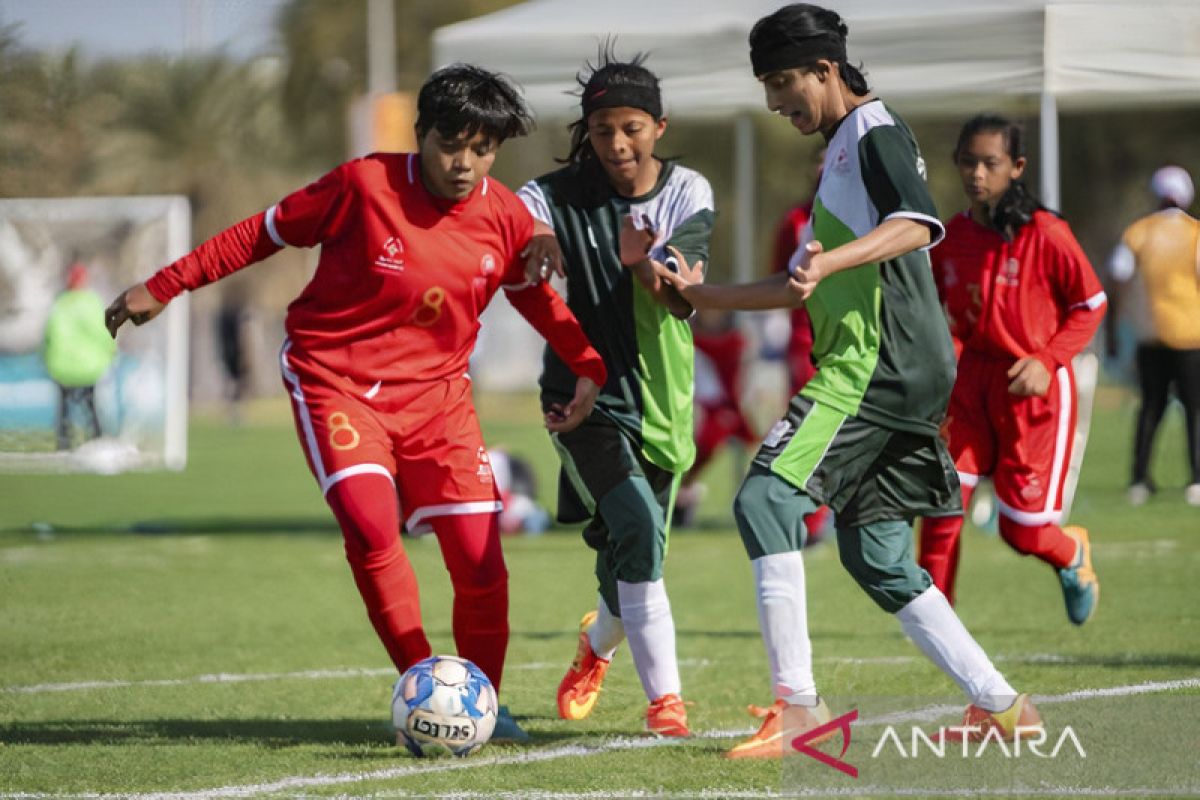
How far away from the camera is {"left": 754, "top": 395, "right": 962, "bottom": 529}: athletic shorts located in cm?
523

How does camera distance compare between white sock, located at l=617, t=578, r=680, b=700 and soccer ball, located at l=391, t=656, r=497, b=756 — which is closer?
soccer ball, located at l=391, t=656, r=497, b=756

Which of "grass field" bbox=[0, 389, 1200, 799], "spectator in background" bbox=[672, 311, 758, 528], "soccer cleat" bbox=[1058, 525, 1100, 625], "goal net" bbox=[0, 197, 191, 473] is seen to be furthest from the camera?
"goal net" bbox=[0, 197, 191, 473]

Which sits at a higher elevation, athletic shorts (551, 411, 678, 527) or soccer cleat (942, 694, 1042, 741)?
athletic shorts (551, 411, 678, 527)

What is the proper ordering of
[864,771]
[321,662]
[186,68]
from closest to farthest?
1. [864,771]
2. [321,662]
3. [186,68]

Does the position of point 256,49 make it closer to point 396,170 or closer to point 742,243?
point 742,243

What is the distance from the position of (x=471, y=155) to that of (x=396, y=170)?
0.93 ft

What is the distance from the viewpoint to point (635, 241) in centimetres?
575

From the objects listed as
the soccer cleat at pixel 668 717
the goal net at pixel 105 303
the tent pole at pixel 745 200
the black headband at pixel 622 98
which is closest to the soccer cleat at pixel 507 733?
the soccer cleat at pixel 668 717

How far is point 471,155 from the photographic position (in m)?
5.69

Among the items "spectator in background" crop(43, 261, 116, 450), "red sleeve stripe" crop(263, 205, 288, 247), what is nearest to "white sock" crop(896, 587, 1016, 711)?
"red sleeve stripe" crop(263, 205, 288, 247)

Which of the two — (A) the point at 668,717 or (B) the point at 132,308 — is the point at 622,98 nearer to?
(B) the point at 132,308

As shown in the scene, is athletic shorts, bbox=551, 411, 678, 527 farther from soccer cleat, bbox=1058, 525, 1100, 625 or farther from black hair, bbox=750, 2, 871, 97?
soccer cleat, bbox=1058, 525, 1100, 625

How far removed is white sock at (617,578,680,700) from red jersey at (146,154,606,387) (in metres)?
0.72

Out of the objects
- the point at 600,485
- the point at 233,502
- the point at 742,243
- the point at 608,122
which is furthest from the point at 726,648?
the point at 233,502
